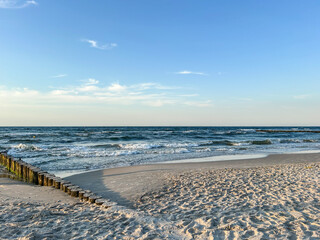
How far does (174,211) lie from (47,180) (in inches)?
183

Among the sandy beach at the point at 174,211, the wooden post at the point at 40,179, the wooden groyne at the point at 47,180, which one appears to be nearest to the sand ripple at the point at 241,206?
the sandy beach at the point at 174,211

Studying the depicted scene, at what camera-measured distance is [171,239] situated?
399 centimetres

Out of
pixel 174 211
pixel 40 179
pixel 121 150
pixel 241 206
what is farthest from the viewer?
pixel 121 150

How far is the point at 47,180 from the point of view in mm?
7746

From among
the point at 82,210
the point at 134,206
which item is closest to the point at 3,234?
the point at 82,210

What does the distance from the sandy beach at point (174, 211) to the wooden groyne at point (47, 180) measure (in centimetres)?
20

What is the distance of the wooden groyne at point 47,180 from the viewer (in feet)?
19.6

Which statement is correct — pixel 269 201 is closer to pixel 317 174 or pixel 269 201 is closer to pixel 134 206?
pixel 134 206

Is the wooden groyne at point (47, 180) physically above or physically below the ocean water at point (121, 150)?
above

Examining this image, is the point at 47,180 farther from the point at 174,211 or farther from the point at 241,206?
the point at 241,206

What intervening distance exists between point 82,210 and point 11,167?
7.77 metres

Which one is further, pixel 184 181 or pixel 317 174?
pixel 317 174

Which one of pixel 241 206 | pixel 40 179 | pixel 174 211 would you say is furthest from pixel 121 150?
pixel 241 206

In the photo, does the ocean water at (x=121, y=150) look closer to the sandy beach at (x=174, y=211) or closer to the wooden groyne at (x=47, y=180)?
the wooden groyne at (x=47, y=180)
